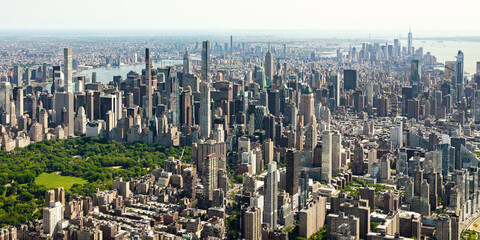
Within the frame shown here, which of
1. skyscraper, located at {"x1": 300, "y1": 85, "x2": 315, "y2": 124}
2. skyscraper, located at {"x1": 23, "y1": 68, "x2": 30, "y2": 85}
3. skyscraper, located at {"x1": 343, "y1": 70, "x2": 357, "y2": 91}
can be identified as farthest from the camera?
skyscraper, located at {"x1": 23, "y1": 68, "x2": 30, "y2": 85}

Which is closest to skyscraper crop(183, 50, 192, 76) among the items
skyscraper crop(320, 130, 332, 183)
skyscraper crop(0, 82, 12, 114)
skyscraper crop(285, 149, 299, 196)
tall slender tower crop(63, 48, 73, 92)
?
tall slender tower crop(63, 48, 73, 92)

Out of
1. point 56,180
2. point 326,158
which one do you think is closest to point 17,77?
point 56,180

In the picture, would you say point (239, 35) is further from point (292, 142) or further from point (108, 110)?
point (292, 142)

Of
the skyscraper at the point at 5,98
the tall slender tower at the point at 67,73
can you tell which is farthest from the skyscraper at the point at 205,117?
the tall slender tower at the point at 67,73

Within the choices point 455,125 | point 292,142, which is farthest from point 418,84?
point 292,142

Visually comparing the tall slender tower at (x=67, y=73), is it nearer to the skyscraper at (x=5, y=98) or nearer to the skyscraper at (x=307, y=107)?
the skyscraper at (x=5, y=98)

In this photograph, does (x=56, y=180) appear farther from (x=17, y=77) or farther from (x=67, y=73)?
(x=17, y=77)

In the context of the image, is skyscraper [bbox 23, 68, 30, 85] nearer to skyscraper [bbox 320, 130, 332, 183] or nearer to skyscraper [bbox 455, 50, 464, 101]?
skyscraper [bbox 455, 50, 464, 101]
